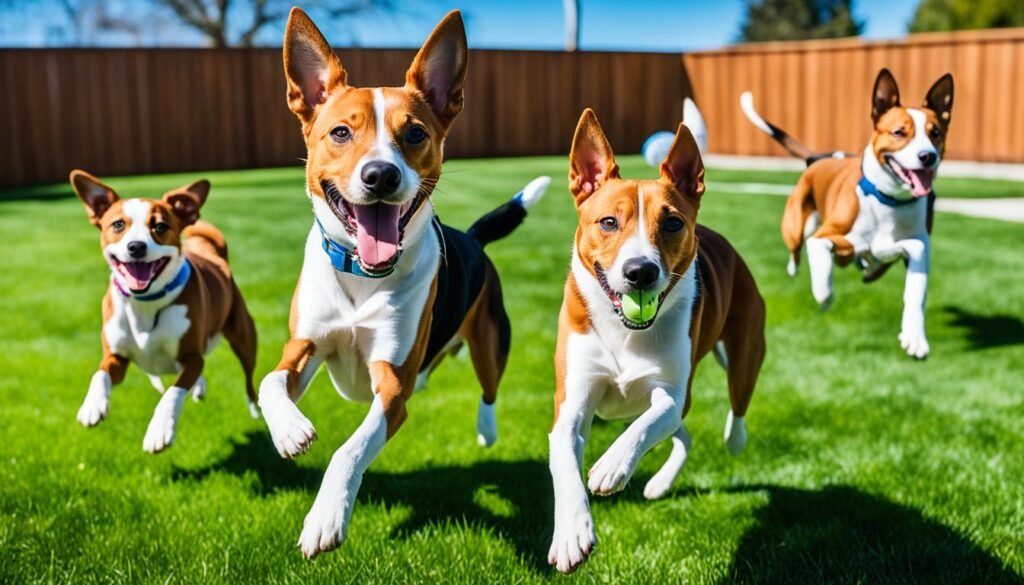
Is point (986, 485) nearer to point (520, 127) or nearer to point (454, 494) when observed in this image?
point (454, 494)

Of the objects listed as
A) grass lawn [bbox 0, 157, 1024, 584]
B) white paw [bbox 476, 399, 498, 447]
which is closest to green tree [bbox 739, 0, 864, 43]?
grass lawn [bbox 0, 157, 1024, 584]

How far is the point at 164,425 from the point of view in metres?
4.07

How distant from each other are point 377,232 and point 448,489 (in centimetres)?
281

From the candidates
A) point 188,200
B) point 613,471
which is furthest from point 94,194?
point 613,471

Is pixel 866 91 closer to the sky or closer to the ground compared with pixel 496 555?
closer to the sky

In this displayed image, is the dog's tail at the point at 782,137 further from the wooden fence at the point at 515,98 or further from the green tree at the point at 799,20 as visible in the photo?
the green tree at the point at 799,20

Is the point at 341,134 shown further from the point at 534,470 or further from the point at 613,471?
the point at 534,470

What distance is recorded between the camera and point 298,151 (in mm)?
25703

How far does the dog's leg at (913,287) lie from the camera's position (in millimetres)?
4391

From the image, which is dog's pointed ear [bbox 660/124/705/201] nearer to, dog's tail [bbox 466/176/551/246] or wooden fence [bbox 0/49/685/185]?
dog's tail [bbox 466/176/551/246]

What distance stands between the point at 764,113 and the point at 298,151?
1140 cm

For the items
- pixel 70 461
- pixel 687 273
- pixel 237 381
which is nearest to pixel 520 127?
pixel 237 381

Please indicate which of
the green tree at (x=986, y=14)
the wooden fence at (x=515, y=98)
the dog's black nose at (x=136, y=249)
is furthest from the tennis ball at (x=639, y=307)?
the green tree at (x=986, y=14)

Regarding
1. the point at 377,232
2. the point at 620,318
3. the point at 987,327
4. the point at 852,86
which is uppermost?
the point at 852,86
